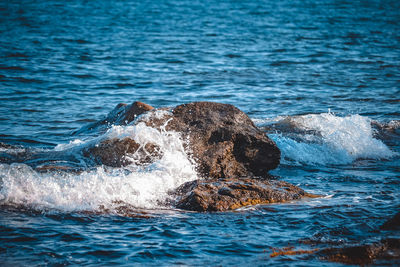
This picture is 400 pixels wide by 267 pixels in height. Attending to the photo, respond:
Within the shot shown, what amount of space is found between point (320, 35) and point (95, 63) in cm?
1248

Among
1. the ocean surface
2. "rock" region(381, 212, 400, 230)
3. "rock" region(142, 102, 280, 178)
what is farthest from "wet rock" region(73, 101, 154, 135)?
"rock" region(381, 212, 400, 230)

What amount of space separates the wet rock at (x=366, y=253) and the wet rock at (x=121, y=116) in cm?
424

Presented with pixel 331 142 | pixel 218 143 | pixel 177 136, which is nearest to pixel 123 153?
pixel 177 136

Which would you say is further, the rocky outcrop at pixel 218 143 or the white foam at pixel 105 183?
the rocky outcrop at pixel 218 143

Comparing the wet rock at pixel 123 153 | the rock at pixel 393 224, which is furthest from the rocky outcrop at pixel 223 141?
the rock at pixel 393 224

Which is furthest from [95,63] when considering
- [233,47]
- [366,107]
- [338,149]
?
[338,149]

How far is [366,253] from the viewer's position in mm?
4039

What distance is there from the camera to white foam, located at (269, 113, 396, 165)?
780 cm

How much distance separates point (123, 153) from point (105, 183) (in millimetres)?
888

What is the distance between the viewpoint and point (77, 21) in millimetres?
26156

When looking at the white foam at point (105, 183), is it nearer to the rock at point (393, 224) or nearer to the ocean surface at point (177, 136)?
the ocean surface at point (177, 136)

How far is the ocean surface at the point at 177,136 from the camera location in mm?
4418

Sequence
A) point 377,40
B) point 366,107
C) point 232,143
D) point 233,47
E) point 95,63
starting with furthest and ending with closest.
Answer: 1. point 377,40
2. point 233,47
3. point 95,63
4. point 366,107
5. point 232,143

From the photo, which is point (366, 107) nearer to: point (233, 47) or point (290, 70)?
point (290, 70)
